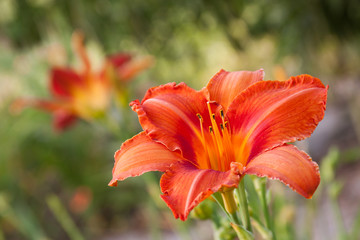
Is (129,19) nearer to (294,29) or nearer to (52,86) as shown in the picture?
(294,29)

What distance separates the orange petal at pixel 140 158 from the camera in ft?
1.29

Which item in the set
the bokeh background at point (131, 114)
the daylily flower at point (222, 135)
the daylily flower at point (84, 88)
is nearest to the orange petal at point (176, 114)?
the daylily flower at point (222, 135)

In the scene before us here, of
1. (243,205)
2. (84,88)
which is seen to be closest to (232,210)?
(243,205)

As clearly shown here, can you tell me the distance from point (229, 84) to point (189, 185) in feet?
0.49

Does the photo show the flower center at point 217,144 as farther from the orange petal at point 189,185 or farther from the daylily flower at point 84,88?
the daylily flower at point 84,88

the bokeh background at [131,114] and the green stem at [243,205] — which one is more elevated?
the bokeh background at [131,114]

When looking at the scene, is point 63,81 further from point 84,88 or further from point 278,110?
point 278,110

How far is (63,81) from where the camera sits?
3.62 feet

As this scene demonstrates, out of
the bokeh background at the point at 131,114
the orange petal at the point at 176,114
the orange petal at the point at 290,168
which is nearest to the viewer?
the orange petal at the point at 290,168

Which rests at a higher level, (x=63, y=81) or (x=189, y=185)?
(x=63, y=81)

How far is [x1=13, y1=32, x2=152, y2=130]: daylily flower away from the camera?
1082mm

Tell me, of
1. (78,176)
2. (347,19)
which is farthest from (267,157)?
(347,19)

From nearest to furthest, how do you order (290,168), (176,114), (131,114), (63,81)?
(290,168), (176,114), (63,81), (131,114)

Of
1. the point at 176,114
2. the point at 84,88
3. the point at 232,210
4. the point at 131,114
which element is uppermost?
the point at 131,114
